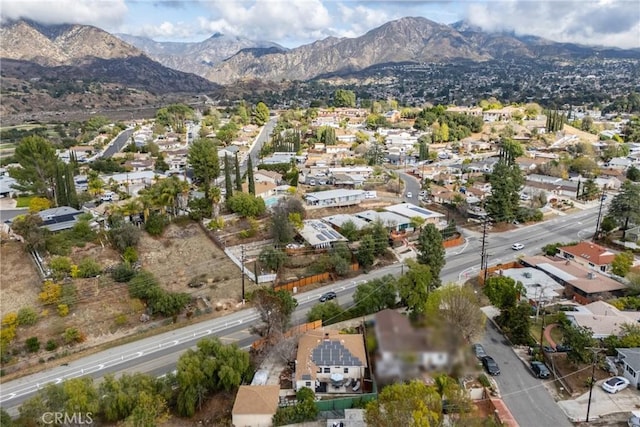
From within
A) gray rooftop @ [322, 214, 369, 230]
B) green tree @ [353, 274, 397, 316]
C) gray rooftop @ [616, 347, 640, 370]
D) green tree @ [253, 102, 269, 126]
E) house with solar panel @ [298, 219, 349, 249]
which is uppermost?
green tree @ [253, 102, 269, 126]

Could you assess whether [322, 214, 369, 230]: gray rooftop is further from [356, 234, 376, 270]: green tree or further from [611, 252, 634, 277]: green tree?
[611, 252, 634, 277]: green tree

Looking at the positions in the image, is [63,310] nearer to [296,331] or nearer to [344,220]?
[296,331]

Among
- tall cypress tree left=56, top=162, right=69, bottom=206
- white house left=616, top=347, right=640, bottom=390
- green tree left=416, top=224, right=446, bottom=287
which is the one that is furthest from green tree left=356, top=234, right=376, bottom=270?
tall cypress tree left=56, top=162, right=69, bottom=206

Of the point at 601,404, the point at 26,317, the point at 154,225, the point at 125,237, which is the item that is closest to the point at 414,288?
the point at 601,404

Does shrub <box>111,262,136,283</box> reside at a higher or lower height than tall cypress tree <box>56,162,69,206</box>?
lower

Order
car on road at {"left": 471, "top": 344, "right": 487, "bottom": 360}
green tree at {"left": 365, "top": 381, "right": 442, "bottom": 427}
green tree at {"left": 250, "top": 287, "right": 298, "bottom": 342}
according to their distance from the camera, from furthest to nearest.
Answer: green tree at {"left": 250, "top": 287, "right": 298, "bottom": 342} → car on road at {"left": 471, "top": 344, "right": 487, "bottom": 360} → green tree at {"left": 365, "top": 381, "right": 442, "bottom": 427}

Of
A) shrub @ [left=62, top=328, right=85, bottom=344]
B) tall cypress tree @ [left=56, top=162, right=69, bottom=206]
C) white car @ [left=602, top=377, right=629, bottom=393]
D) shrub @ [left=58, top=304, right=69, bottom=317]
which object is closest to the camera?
white car @ [left=602, top=377, right=629, bottom=393]

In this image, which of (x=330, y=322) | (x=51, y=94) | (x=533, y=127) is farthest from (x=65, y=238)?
(x=51, y=94)
